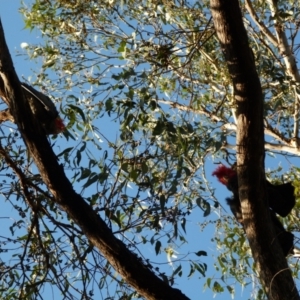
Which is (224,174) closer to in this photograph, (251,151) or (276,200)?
(276,200)

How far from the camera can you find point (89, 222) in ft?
11.6

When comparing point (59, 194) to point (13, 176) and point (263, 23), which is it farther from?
point (263, 23)

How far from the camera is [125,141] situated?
416cm

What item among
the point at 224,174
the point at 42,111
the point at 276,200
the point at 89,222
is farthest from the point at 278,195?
the point at 42,111

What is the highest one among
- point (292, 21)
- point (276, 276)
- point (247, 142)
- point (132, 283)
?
point (292, 21)

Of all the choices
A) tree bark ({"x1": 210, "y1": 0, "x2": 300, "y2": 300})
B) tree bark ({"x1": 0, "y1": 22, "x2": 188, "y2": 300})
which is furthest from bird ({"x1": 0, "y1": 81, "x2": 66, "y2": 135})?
tree bark ({"x1": 210, "y1": 0, "x2": 300, "y2": 300})

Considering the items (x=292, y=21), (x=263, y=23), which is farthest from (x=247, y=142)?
(x=263, y=23)

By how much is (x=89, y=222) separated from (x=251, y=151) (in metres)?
0.91

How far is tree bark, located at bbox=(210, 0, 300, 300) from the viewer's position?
338 cm

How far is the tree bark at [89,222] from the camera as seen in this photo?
11.3 feet

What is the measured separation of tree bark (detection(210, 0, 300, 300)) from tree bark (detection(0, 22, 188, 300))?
47cm

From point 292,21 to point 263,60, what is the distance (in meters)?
1.89

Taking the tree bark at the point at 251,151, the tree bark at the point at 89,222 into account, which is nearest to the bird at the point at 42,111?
the tree bark at the point at 89,222

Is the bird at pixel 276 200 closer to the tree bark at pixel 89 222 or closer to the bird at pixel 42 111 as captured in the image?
the tree bark at pixel 89 222
